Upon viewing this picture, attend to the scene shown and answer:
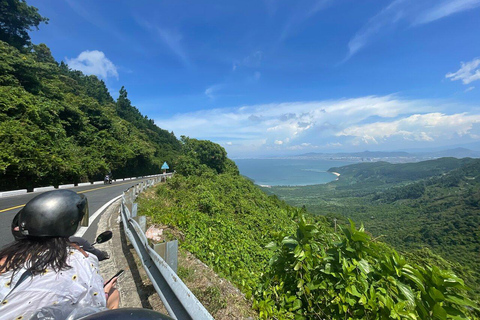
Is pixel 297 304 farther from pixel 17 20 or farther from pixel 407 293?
pixel 17 20

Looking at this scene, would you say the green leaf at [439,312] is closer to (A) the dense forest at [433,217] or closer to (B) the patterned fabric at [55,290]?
(A) the dense forest at [433,217]

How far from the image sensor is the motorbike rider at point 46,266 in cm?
128

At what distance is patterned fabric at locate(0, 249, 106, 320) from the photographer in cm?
121

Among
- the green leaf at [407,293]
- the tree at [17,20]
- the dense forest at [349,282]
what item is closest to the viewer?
the dense forest at [349,282]

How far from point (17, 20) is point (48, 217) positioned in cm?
5579

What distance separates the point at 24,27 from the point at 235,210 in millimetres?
51953

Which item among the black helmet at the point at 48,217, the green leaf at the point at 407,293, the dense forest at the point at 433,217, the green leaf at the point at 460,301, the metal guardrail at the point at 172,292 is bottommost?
the dense forest at the point at 433,217

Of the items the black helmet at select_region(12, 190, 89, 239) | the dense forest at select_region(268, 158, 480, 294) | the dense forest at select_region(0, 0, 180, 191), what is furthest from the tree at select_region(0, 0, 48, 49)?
the dense forest at select_region(268, 158, 480, 294)

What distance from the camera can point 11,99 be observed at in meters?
17.2

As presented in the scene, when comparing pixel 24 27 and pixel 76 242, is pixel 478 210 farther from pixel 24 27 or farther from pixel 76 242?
pixel 24 27

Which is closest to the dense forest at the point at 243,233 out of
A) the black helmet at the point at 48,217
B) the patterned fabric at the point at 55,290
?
the patterned fabric at the point at 55,290

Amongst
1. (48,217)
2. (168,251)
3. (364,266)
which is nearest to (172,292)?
(168,251)

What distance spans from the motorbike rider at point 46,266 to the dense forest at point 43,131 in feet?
55.9

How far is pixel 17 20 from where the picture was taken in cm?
3597
